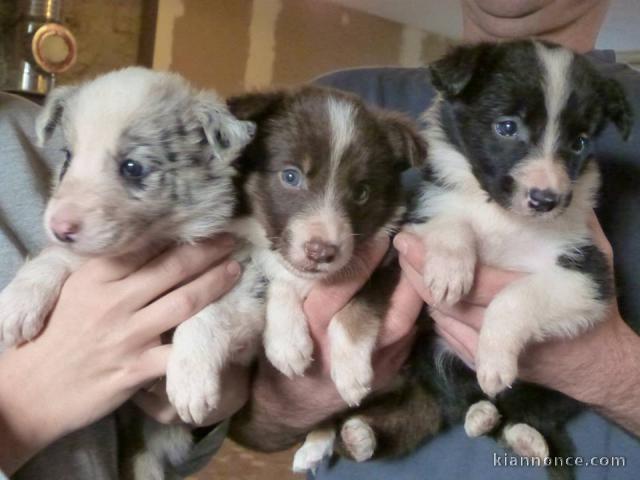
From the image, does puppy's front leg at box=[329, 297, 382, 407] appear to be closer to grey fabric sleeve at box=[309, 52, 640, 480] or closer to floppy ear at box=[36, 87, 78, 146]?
grey fabric sleeve at box=[309, 52, 640, 480]

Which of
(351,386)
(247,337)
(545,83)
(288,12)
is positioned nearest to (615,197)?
(545,83)

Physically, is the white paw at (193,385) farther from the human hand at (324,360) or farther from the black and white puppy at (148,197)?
the human hand at (324,360)

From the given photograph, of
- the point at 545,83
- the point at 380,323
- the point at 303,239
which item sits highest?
the point at 545,83

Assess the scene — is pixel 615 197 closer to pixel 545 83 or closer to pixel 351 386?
pixel 545 83

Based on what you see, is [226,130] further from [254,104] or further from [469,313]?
[469,313]

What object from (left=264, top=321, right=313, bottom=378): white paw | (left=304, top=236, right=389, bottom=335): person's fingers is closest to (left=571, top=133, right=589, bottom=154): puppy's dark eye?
(left=304, top=236, right=389, bottom=335): person's fingers

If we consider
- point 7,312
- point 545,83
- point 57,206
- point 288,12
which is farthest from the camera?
point 288,12

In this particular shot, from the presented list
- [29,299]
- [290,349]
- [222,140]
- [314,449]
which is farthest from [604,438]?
[29,299]

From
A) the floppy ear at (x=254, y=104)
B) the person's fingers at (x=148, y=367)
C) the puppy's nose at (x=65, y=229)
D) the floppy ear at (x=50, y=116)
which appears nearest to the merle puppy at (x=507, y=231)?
the floppy ear at (x=254, y=104)
